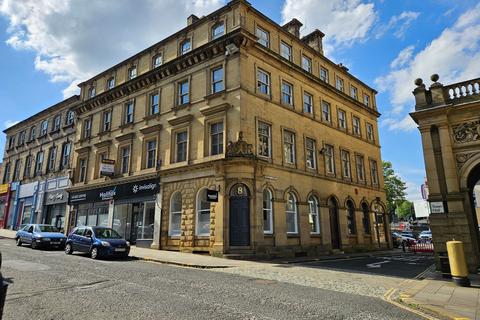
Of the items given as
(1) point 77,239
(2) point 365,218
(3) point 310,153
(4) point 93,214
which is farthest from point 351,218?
(4) point 93,214

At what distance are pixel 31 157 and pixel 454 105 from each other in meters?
42.0

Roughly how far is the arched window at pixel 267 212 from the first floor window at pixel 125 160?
12043mm

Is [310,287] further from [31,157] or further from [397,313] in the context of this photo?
[31,157]

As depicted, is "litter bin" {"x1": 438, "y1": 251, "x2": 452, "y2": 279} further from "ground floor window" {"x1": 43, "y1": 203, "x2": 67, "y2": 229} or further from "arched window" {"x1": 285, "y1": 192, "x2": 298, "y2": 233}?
"ground floor window" {"x1": 43, "y1": 203, "x2": 67, "y2": 229}

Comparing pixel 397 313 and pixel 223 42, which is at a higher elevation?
pixel 223 42

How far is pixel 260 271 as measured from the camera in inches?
511

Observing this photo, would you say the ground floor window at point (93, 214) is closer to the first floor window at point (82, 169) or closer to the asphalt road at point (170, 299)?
the first floor window at point (82, 169)

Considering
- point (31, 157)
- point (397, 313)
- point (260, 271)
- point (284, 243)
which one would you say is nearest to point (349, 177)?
point (284, 243)

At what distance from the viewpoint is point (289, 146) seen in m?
22.7

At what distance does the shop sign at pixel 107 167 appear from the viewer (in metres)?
25.4

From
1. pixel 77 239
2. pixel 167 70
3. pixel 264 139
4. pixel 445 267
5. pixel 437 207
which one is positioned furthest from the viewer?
pixel 167 70

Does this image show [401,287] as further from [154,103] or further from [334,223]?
[154,103]

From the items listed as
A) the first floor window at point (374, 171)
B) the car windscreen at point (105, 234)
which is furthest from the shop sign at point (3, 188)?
the first floor window at point (374, 171)

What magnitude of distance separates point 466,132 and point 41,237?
23.0 m
